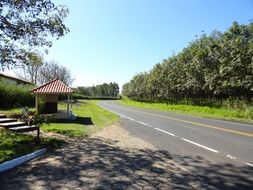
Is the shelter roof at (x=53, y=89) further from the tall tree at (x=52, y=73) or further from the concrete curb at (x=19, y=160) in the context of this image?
the tall tree at (x=52, y=73)

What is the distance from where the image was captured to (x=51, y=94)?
28547mm

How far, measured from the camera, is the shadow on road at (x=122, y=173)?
26.0 feet

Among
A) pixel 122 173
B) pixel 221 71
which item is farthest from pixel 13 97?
pixel 122 173

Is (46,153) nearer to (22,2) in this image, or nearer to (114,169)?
(114,169)

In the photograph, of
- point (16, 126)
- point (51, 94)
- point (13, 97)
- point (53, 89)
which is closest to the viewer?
point (16, 126)

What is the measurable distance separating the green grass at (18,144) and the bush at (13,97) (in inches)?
721

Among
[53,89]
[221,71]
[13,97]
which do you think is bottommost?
[13,97]

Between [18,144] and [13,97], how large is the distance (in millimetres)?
23640

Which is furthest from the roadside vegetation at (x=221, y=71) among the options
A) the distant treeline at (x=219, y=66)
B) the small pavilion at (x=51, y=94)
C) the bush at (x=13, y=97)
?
the bush at (x=13, y=97)

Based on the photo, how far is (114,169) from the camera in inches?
373

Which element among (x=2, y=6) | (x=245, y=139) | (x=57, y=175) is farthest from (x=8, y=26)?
(x=245, y=139)

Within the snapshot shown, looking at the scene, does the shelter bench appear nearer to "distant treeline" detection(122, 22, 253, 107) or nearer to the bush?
the bush

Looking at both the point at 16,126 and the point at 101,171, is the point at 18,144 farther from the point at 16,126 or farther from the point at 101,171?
the point at 101,171

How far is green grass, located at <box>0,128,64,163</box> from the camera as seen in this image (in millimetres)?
11273
